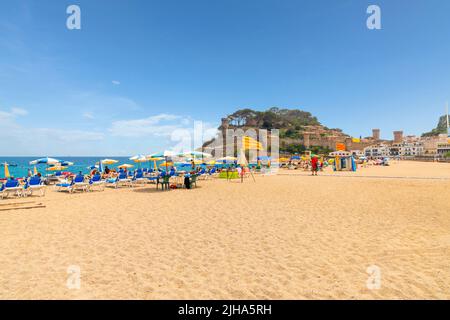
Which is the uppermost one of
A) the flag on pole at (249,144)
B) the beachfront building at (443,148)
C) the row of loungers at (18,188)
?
the beachfront building at (443,148)

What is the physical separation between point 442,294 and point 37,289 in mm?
5234

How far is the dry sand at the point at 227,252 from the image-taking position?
3.17 metres

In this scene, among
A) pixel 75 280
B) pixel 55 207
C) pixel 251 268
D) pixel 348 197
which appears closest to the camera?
pixel 75 280

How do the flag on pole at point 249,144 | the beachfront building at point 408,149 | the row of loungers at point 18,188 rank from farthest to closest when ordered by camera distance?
1. the beachfront building at point 408,149
2. the flag on pole at point 249,144
3. the row of loungers at point 18,188

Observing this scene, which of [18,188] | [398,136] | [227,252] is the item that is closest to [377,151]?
[398,136]

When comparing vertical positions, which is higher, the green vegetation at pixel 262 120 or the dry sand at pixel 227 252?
the green vegetation at pixel 262 120

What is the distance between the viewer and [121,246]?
185 inches

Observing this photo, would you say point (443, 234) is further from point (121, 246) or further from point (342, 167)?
point (342, 167)

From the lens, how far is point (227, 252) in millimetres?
4391

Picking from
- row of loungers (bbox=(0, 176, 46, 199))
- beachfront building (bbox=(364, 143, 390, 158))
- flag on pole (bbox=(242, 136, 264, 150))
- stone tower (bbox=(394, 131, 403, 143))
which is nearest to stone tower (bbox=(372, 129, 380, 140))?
stone tower (bbox=(394, 131, 403, 143))

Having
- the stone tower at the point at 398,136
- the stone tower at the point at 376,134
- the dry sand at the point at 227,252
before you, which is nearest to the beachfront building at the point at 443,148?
the stone tower at the point at 398,136

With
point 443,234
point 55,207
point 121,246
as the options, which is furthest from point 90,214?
point 443,234

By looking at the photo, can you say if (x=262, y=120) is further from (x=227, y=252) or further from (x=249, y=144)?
(x=227, y=252)

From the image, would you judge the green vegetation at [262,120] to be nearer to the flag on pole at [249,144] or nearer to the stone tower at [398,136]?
the stone tower at [398,136]
